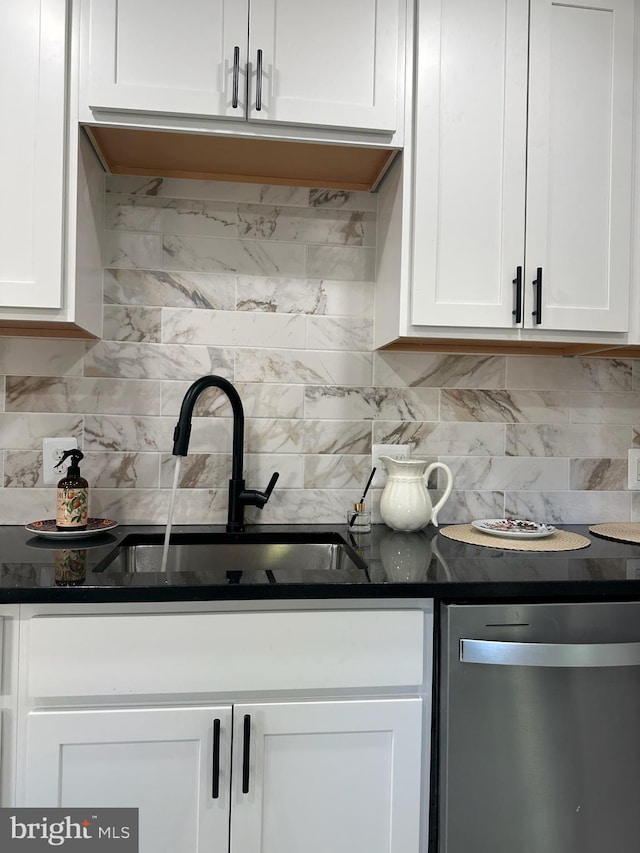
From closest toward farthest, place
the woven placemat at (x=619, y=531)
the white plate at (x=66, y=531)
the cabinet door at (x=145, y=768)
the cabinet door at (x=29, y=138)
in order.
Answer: the cabinet door at (x=145, y=768)
the cabinet door at (x=29, y=138)
the white plate at (x=66, y=531)
the woven placemat at (x=619, y=531)

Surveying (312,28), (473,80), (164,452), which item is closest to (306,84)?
(312,28)

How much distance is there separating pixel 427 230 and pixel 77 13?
3.14ft

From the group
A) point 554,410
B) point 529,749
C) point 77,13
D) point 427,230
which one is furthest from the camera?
point 554,410

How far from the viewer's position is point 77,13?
137 cm

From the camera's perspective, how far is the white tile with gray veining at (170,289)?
170cm

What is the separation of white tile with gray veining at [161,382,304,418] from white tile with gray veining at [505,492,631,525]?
722 mm

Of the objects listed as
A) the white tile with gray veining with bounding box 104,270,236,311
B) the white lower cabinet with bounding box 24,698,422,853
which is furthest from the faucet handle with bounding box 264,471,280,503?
the white lower cabinet with bounding box 24,698,422,853

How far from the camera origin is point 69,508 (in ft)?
4.92

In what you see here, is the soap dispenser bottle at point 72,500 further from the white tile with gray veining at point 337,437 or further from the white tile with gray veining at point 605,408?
the white tile with gray veining at point 605,408

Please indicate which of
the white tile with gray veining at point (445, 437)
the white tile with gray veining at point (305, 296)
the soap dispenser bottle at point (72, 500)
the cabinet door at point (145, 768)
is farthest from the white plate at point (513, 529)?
the soap dispenser bottle at point (72, 500)

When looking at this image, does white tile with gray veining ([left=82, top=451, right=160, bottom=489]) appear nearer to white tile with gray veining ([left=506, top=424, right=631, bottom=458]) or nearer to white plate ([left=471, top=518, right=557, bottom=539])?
white plate ([left=471, top=518, right=557, bottom=539])

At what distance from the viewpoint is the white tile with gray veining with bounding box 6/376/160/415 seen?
167 cm

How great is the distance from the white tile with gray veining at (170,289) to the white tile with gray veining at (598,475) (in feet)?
3.87

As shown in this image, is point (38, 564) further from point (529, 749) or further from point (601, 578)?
point (601, 578)
